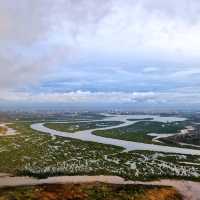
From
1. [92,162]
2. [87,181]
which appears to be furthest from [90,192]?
[92,162]

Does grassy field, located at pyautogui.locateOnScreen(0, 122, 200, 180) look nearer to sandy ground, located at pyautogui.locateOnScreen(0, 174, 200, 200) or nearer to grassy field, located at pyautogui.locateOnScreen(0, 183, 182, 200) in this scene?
sandy ground, located at pyautogui.locateOnScreen(0, 174, 200, 200)

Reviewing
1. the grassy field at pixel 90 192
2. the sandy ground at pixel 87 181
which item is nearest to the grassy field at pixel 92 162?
the sandy ground at pixel 87 181

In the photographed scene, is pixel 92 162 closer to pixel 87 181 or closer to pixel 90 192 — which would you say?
pixel 87 181

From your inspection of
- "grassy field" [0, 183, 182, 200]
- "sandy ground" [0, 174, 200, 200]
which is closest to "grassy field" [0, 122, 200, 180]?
"sandy ground" [0, 174, 200, 200]

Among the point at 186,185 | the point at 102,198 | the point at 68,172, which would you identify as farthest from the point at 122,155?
the point at 102,198

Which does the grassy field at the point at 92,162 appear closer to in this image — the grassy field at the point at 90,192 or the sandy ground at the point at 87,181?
the sandy ground at the point at 87,181

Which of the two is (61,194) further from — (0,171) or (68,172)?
(0,171)
